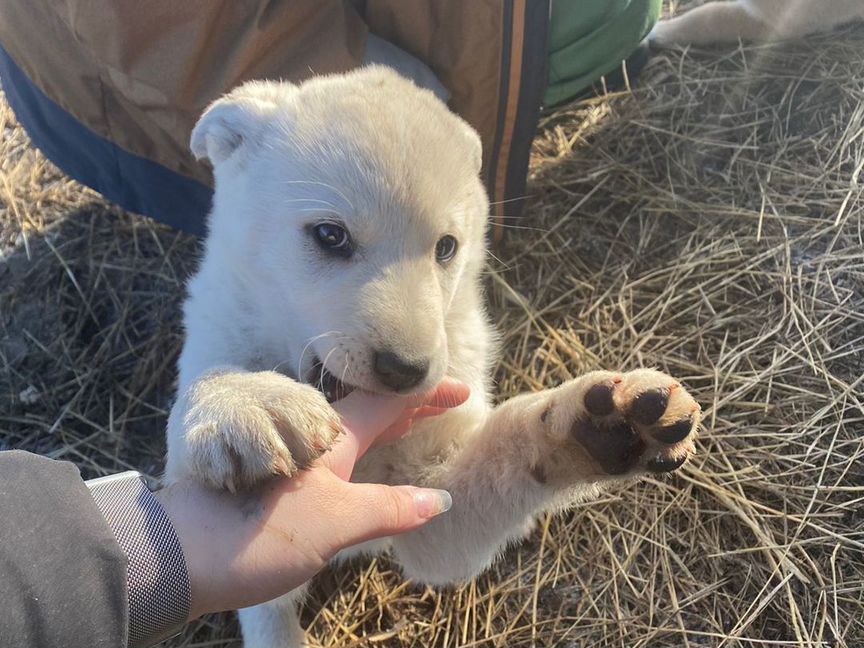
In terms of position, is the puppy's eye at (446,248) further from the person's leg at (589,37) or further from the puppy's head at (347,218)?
the person's leg at (589,37)

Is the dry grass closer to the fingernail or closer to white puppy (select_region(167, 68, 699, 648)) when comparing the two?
white puppy (select_region(167, 68, 699, 648))

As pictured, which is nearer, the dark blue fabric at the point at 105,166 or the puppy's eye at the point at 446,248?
the puppy's eye at the point at 446,248

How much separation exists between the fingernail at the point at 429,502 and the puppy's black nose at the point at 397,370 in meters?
0.33

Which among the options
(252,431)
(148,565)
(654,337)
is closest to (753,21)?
(654,337)

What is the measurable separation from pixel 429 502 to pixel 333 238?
892mm

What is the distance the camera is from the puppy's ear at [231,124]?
8.11 ft

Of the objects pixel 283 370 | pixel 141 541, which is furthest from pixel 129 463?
pixel 141 541

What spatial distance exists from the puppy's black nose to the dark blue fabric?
1.91 m

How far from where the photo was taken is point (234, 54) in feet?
9.93

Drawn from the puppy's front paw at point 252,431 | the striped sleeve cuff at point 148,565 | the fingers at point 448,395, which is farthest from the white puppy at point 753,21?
the striped sleeve cuff at point 148,565

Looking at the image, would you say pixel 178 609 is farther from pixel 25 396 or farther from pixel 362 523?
pixel 25 396

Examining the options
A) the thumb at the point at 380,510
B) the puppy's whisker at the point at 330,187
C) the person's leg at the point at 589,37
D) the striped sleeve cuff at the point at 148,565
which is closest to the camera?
the striped sleeve cuff at the point at 148,565

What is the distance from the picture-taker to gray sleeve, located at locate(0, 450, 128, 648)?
4.71 feet

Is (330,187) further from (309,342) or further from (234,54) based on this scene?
(234,54)
